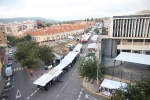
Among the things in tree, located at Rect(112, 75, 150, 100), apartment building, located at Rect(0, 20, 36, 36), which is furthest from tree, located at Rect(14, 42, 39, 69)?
apartment building, located at Rect(0, 20, 36, 36)

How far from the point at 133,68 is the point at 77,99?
12257mm

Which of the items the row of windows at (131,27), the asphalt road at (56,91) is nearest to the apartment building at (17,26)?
the row of windows at (131,27)

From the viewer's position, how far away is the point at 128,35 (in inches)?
1192

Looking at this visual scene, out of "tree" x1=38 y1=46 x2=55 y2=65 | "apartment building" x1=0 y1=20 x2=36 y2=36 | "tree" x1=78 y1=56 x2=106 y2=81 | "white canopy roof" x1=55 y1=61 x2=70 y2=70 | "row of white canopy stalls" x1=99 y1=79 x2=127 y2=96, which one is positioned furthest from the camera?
"apartment building" x1=0 y1=20 x2=36 y2=36

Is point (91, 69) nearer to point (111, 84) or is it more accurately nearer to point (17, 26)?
point (111, 84)

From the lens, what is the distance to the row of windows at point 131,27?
93.5 feet

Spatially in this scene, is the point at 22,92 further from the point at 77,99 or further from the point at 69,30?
the point at 69,30

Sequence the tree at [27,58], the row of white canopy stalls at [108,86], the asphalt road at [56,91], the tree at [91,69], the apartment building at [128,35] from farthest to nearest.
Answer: the apartment building at [128,35]
the tree at [27,58]
the tree at [91,69]
the asphalt road at [56,91]
the row of white canopy stalls at [108,86]

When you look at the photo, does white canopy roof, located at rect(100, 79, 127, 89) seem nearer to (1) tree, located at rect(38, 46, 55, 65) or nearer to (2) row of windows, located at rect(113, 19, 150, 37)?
(1) tree, located at rect(38, 46, 55, 65)

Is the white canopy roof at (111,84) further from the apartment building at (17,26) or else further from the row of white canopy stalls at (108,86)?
the apartment building at (17,26)

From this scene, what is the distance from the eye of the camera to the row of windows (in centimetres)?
2850

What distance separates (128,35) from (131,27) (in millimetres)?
2043

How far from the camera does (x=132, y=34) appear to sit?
3000cm

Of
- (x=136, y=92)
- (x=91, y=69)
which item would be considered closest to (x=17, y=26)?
(x=91, y=69)
